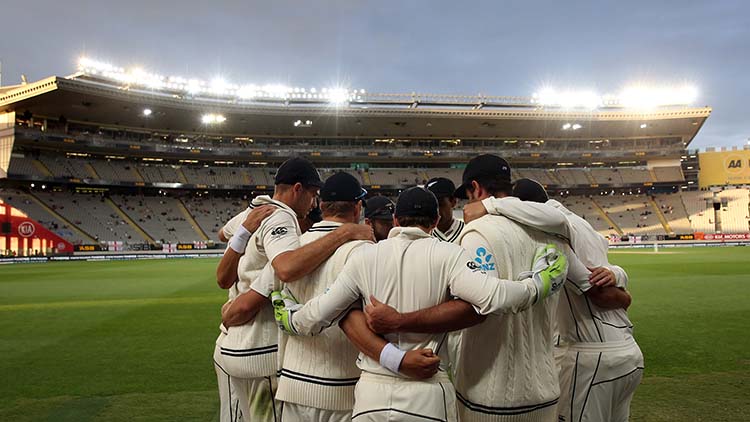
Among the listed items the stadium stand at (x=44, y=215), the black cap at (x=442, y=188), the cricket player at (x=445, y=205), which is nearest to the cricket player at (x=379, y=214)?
the cricket player at (x=445, y=205)

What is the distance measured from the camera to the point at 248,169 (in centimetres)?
5866

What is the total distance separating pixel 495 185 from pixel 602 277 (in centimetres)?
90

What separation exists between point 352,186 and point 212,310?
11.1 m

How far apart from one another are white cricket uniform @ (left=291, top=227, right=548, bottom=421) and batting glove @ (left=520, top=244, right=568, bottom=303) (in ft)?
0.24

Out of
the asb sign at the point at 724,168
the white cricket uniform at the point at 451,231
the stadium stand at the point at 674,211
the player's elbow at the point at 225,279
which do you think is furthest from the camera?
the asb sign at the point at 724,168

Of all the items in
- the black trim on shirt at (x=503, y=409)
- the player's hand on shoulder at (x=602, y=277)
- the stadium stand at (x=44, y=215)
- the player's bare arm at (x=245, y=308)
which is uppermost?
the stadium stand at (x=44, y=215)

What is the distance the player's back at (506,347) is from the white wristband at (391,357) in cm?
55

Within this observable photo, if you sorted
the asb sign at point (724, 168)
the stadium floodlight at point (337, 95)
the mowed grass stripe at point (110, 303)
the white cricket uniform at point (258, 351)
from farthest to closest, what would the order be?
the asb sign at point (724, 168) < the stadium floodlight at point (337, 95) < the mowed grass stripe at point (110, 303) < the white cricket uniform at point (258, 351)

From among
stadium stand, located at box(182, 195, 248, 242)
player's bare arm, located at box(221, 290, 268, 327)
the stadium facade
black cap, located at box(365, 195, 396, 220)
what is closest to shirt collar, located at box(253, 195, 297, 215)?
player's bare arm, located at box(221, 290, 268, 327)

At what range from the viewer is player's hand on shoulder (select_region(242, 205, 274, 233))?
10.6 ft

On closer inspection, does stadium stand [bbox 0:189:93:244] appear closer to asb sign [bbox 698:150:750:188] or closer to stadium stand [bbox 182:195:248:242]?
stadium stand [bbox 182:195:248:242]

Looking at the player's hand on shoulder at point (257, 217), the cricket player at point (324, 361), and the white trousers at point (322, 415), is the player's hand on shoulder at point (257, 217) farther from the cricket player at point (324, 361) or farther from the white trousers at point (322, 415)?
the white trousers at point (322, 415)

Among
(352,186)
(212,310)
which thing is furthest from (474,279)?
(212,310)

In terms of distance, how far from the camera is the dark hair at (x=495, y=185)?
118 inches
